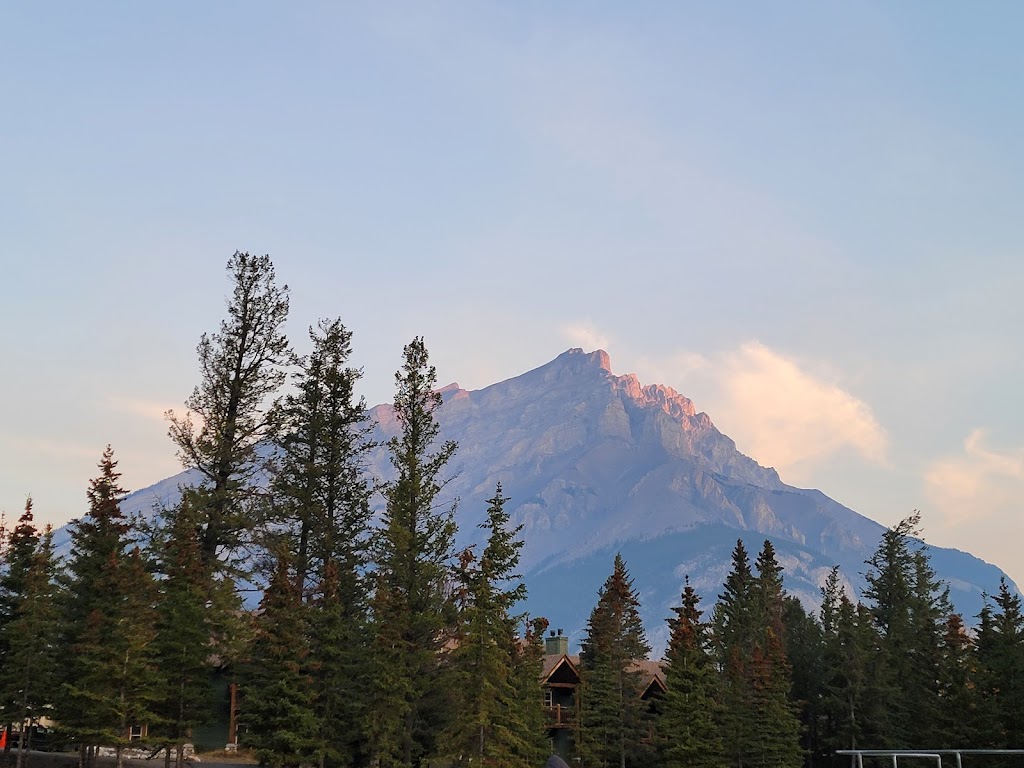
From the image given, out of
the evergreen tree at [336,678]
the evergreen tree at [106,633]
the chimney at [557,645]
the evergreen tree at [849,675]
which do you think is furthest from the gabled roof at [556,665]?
the evergreen tree at [106,633]

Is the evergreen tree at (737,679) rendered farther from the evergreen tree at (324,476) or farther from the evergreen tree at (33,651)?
the evergreen tree at (33,651)

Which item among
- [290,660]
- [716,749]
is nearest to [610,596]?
[716,749]

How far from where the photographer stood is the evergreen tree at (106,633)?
38625 mm

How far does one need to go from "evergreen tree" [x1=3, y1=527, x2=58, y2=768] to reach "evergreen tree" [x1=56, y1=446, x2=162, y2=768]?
0.81 m

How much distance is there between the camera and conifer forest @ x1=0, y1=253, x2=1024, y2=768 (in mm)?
41031

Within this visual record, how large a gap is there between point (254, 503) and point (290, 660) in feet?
27.6

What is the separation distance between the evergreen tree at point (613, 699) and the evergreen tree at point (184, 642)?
78.3ft

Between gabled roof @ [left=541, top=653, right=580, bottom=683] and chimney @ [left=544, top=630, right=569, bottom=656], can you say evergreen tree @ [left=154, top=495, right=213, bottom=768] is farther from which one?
chimney @ [left=544, top=630, right=569, bottom=656]

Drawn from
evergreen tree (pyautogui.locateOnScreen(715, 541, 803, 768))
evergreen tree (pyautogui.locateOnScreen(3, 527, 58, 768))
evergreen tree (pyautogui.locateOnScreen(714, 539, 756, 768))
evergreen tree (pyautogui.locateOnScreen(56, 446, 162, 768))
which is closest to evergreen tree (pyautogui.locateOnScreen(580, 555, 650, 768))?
evergreen tree (pyautogui.locateOnScreen(714, 539, 756, 768))

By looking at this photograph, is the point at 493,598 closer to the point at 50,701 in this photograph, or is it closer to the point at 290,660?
the point at 290,660

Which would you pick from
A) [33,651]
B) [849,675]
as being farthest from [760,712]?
[33,651]

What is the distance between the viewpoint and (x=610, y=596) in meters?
68.1

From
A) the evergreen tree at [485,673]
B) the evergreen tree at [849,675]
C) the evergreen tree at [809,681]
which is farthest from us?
the evergreen tree at [809,681]

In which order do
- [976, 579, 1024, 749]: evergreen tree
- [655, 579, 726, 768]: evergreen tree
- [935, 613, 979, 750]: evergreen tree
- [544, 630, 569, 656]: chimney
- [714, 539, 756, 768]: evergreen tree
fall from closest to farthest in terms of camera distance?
[976, 579, 1024, 749]: evergreen tree, [655, 579, 726, 768]: evergreen tree, [935, 613, 979, 750]: evergreen tree, [714, 539, 756, 768]: evergreen tree, [544, 630, 569, 656]: chimney
